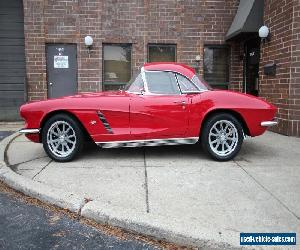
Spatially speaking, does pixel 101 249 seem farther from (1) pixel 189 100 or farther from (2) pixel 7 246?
(1) pixel 189 100

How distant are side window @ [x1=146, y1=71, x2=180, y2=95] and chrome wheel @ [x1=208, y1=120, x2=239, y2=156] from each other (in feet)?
2.80

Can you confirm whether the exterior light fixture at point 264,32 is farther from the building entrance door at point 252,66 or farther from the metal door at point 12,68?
the metal door at point 12,68

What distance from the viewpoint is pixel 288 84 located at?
736 centimetres

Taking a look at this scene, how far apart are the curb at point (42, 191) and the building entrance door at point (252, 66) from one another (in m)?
7.16

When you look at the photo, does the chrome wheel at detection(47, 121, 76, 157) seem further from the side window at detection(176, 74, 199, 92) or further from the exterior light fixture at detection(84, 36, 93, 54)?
the exterior light fixture at detection(84, 36, 93, 54)

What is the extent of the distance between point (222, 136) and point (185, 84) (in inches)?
40.5

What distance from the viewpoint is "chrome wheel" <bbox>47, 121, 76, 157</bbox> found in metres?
5.22

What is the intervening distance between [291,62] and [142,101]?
395 centimetres

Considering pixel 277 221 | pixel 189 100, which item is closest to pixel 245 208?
pixel 277 221

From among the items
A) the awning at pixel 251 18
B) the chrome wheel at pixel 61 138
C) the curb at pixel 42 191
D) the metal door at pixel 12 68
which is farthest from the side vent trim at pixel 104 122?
the metal door at pixel 12 68

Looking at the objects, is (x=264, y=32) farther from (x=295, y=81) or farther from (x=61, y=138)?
(x=61, y=138)

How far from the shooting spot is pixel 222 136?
5.30 m

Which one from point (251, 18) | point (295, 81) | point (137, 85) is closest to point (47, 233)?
point (137, 85)

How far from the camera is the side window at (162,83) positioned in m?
5.35
